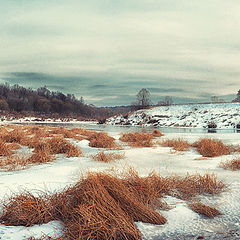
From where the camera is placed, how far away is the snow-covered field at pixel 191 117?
86.1 ft

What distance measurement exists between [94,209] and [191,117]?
31183 mm

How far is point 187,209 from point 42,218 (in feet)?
5.32

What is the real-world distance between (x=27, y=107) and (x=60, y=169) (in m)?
85.8

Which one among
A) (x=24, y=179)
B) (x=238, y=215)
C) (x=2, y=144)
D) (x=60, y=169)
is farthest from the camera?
(x=2, y=144)

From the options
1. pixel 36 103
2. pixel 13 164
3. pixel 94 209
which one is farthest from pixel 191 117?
pixel 36 103

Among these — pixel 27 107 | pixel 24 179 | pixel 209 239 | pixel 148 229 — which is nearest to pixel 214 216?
pixel 209 239

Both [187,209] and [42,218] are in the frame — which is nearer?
[42,218]

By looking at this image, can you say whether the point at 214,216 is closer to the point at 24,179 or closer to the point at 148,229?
the point at 148,229

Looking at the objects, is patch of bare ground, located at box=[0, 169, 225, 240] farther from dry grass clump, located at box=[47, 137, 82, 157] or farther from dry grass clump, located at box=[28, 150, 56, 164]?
dry grass clump, located at box=[47, 137, 82, 157]

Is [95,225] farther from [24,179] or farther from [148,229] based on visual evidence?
[24,179]

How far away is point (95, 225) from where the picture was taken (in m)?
2.14

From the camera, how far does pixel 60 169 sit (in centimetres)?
446

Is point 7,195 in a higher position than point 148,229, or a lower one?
higher

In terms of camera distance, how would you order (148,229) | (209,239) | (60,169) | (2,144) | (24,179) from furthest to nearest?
(2,144), (60,169), (24,179), (148,229), (209,239)
